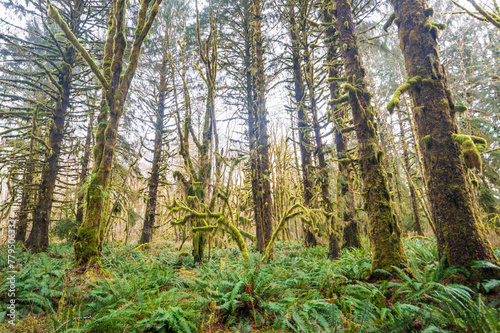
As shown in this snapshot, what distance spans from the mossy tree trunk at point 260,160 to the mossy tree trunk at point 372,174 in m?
2.99

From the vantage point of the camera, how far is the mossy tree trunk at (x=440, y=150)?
2744 millimetres

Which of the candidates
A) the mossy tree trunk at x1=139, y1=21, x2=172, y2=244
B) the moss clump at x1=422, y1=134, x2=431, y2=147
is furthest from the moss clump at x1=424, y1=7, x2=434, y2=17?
the mossy tree trunk at x1=139, y1=21, x2=172, y2=244

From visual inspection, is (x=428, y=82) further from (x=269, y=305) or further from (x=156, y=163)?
(x=156, y=163)

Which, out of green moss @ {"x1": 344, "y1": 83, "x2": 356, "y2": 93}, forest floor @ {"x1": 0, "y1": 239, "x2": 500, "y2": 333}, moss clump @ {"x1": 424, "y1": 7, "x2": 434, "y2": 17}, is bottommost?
forest floor @ {"x1": 0, "y1": 239, "x2": 500, "y2": 333}

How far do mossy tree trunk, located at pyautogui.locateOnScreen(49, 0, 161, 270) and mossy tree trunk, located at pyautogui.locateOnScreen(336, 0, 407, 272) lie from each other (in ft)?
14.3

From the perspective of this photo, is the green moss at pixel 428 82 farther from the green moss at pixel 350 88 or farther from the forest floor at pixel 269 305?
the forest floor at pixel 269 305

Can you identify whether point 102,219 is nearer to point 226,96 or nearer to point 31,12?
point 226,96

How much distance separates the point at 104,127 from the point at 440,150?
6.59 m

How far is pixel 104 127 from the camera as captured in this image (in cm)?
505

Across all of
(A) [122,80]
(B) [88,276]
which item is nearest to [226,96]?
(A) [122,80]

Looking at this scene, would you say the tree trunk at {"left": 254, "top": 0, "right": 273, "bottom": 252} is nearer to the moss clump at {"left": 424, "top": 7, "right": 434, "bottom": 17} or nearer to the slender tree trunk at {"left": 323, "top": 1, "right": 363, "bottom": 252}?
the slender tree trunk at {"left": 323, "top": 1, "right": 363, "bottom": 252}

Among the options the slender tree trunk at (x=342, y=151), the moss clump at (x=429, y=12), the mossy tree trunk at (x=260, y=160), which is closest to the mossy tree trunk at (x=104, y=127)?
the mossy tree trunk at (x=260, y=160)

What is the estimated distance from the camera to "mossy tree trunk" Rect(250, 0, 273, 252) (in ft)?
21.2

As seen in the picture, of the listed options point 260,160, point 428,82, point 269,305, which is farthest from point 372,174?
point 260,160
